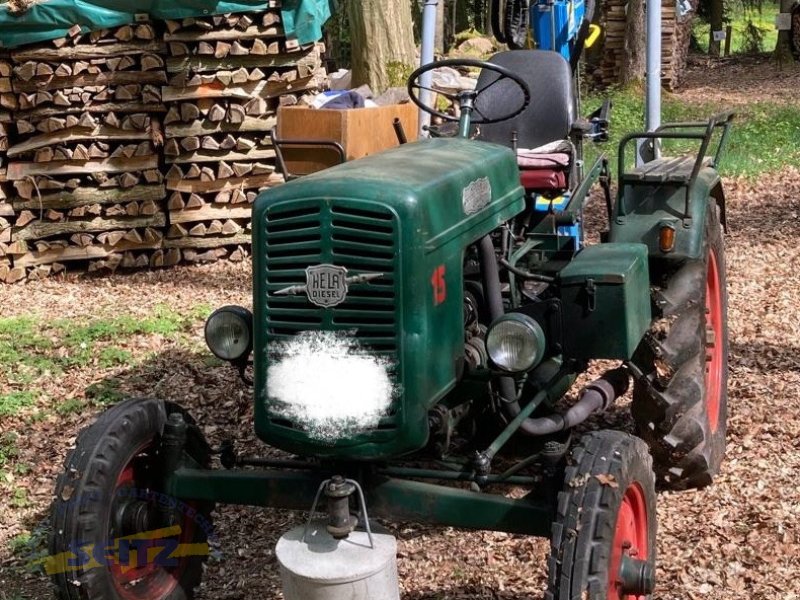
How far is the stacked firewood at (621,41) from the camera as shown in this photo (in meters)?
19.9

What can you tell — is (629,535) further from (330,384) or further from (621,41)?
(621,41)

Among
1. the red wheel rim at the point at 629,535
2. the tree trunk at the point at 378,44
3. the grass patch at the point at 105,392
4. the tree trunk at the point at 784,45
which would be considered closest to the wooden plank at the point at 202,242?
the tree trunk at the point at 378,44

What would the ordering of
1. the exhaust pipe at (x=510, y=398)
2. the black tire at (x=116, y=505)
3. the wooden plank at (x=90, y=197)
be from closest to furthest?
the black tire at (x=116, y=505) < the exhaust pipe at (x=510, y=398) < the wooden plank at (x=90, y=197)

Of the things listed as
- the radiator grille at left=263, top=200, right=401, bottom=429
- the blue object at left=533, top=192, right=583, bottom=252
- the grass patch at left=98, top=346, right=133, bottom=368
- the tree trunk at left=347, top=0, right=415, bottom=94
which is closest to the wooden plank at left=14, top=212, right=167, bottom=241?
the grass patch at left=98, top=346, right=133, bottom=368

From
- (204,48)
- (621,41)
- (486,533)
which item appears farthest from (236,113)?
(621,41)

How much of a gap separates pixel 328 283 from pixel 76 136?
5850 mm

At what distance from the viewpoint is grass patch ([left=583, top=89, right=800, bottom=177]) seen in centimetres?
1230

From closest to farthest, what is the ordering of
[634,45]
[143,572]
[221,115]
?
[143,572]
[221,115]
[634,45]

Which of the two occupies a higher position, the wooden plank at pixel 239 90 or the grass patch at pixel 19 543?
the wooden plank at pixel 239 90

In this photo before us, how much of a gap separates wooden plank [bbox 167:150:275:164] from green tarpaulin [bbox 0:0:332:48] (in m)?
0.93

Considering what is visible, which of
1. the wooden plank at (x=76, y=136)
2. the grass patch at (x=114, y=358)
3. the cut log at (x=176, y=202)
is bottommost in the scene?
the grass patch at (x=114, y=358)

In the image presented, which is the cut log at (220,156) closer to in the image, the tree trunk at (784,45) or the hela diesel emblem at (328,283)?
the hela diesel emblem at (328,283)

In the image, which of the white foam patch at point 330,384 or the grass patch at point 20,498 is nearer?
the white foam patch at point 330,384

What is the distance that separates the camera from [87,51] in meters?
8.70
